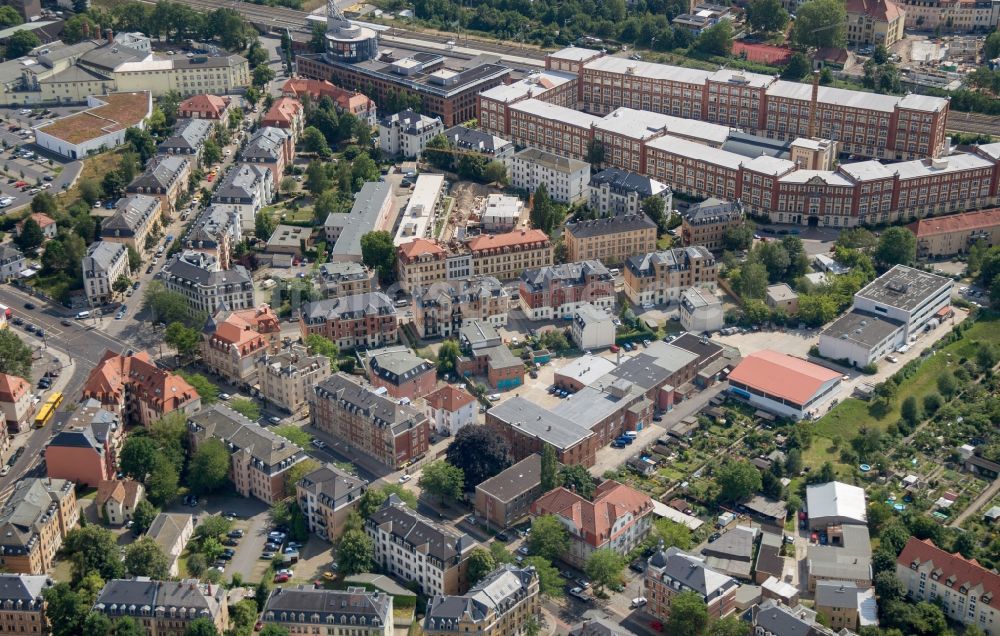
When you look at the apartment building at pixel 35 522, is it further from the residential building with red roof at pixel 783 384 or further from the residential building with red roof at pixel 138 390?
the residential building with red roof at pixel 783 384

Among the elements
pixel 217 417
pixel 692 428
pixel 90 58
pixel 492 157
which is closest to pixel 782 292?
pixel 692 428

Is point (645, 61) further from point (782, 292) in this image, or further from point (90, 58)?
point (90, 58)

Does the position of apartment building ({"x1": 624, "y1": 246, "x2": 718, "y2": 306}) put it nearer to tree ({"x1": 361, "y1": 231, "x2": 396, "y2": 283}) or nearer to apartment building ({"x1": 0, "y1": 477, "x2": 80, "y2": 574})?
tree ({"x1": 361, "y1": 231, "x2": 396, "y2": 283})

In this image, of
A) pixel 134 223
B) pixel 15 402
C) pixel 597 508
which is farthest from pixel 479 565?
pixel 134 223

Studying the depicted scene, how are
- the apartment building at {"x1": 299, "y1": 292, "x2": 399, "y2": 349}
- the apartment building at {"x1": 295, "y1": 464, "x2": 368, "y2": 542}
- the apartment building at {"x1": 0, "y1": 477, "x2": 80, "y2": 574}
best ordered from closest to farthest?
the apartment building at {"x1": 0, "y1": 477, "x2": 80, "y2": 574}
the apartment building at {"x1": 295, "y1": 464, "x2": 368, "y2": 542}
the apartment building at {"x1": 299, "y1": 292, "x2": 399, "y2": 349}

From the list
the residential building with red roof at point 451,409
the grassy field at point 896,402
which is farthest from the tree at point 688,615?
the residential building with red roof at point 451,409

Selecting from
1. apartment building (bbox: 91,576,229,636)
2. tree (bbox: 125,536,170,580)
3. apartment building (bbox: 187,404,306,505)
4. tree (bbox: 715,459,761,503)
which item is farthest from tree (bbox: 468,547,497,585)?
tree (bbox: 125,536,170,580)
